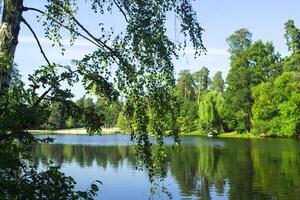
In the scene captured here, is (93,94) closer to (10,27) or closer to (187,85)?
(10,27)

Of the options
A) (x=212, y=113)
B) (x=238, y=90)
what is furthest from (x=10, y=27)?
(x=212, y=113)

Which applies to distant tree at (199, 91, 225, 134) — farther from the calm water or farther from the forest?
the calm water

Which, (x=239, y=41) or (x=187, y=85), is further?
(x=187, y=85)

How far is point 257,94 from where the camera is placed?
8031 cm

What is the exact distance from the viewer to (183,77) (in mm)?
122000

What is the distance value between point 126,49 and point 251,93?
260 feet

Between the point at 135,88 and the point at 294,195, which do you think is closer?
the point at 135,88

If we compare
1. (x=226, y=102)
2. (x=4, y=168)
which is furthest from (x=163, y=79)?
(x=226, y=102)

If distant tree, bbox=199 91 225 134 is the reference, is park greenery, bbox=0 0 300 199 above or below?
below

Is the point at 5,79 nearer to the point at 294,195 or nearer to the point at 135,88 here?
the point at 135,88

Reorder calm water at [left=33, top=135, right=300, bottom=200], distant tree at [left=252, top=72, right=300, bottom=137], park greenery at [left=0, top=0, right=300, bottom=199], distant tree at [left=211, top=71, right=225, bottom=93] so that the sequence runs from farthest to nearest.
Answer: distant tree at [left=211, top=71, right=225, bottom=93]
distant tree at [left=252, top=72, right=300, bottom=137]
calm water at [left=33, top=135, right=300, bottom=200]
park greenery at [left=0, top=0, right=300, bottom=199]

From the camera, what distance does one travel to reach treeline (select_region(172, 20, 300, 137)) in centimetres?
7706

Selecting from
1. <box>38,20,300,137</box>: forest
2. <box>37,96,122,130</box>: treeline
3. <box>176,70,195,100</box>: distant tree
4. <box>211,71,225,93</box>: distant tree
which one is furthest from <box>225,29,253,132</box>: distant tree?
<box>37,96,122,130</box>: treeline

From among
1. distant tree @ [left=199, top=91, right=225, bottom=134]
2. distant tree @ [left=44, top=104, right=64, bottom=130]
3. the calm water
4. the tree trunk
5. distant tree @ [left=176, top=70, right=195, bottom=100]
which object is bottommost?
the calm water
